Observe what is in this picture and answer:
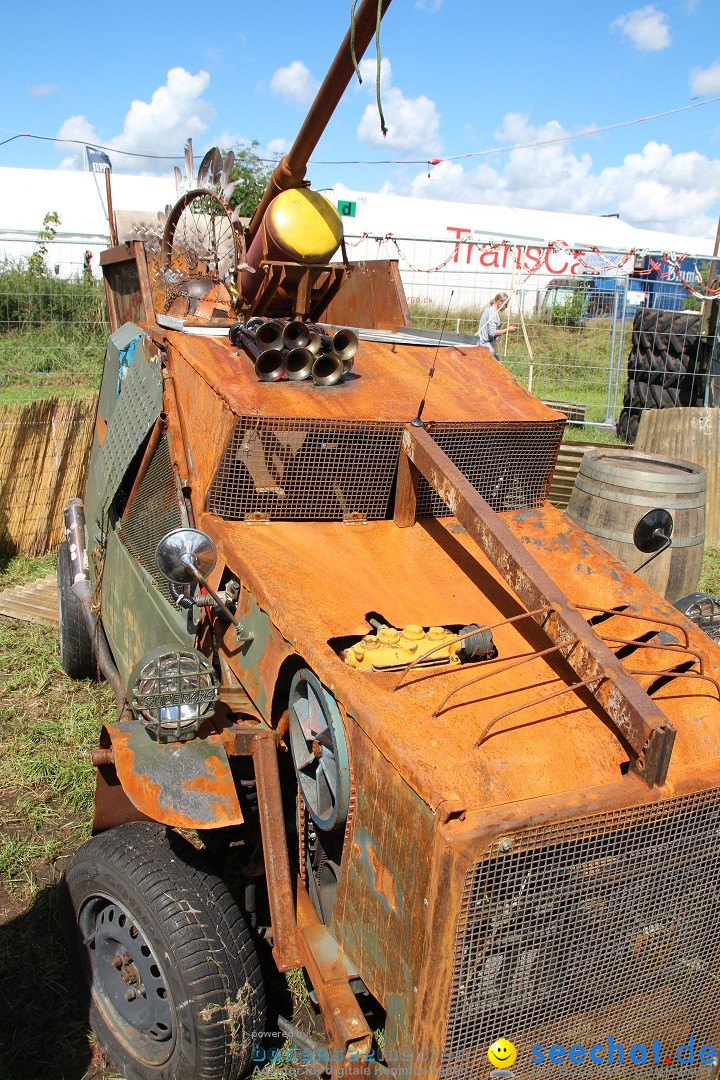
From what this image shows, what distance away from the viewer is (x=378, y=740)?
8.20 feet

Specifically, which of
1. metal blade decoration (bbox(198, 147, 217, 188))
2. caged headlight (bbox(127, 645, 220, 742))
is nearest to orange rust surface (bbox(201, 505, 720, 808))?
caged headlight (bbox(127, 645, 220, 742))

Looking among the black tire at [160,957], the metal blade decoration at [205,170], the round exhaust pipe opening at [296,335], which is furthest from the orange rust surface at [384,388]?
the black tire at [160,957]

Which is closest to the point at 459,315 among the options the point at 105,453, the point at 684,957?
the point at 105,453

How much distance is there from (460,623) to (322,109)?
255cm

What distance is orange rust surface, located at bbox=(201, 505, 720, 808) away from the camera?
2.50 m

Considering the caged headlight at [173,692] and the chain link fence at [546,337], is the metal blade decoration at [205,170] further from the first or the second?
the chain link fence at [546,337]

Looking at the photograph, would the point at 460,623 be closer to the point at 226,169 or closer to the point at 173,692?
the point at 173,692

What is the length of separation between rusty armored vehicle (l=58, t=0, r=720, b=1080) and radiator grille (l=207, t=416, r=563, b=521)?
0.04 feet

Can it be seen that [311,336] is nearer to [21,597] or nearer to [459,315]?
[21,597]

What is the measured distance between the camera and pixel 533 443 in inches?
169

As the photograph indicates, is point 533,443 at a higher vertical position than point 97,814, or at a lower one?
higher

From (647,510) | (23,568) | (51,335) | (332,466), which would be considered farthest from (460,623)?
(51,335)

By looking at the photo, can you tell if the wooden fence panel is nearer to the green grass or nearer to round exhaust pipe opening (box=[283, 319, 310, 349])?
the green grass

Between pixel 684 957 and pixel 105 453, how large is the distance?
153 inches
